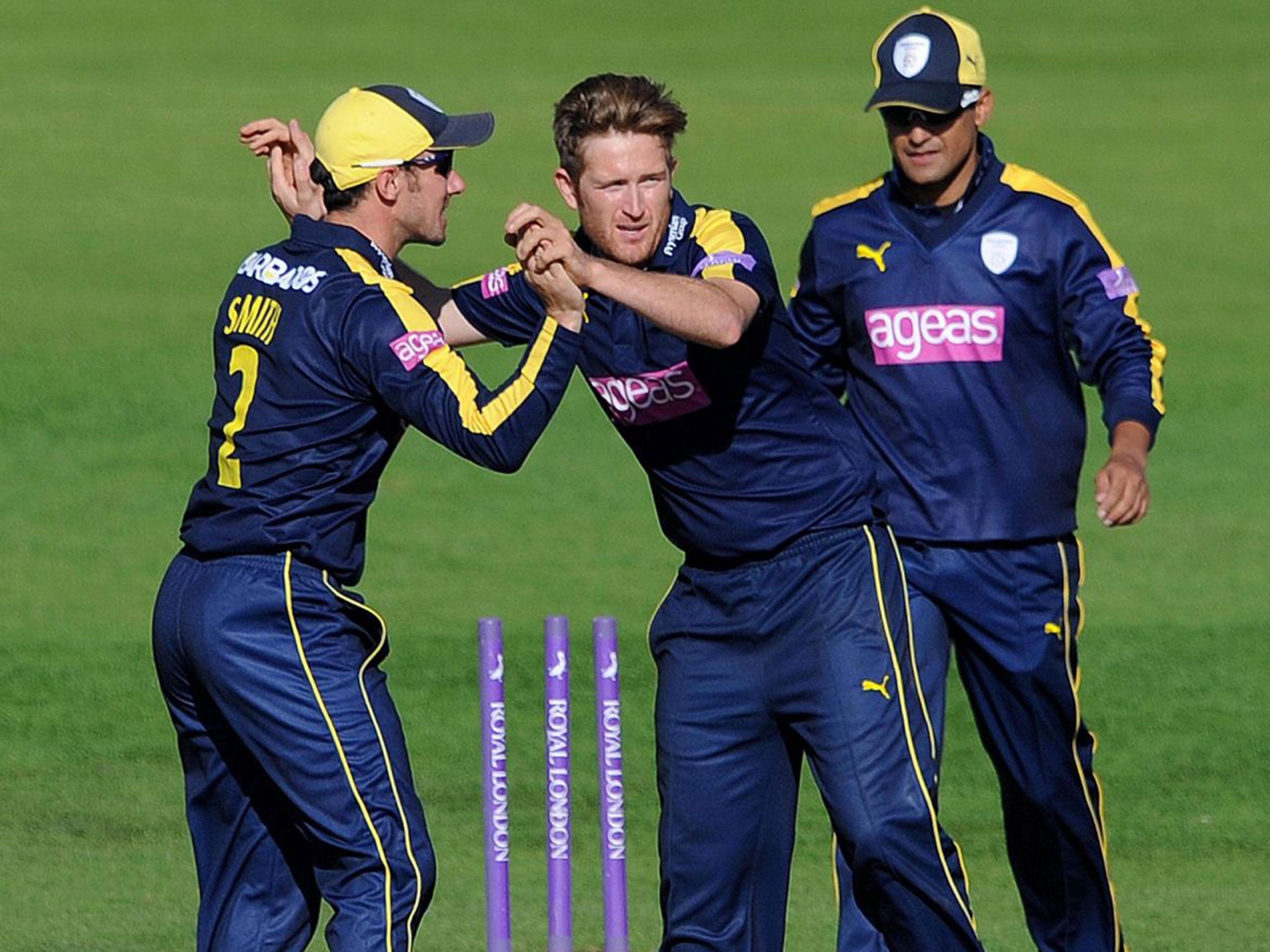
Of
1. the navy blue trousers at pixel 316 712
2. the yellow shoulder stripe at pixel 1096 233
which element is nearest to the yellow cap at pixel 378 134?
the navy blue trousers at pixel 316 712

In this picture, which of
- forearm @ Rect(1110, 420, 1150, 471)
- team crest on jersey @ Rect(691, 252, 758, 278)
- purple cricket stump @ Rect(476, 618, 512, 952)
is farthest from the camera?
purple cricket stump @ Rect(476, 618, 512, 952)

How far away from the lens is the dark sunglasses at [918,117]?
598 cm

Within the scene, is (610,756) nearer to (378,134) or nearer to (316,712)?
(316,712)

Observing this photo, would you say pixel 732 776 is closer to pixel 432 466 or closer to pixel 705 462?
pixel 705 462

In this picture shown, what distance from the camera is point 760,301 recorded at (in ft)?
17.1

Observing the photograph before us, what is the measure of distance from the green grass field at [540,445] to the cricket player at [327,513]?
5.03 feet

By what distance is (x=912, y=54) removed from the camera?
238 inches

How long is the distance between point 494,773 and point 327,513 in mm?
913

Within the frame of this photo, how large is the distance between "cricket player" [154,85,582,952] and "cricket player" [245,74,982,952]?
0.32 metres

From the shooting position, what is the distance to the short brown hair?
205 inches

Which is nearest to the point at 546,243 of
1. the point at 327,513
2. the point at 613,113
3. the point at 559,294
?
the point at 559,294

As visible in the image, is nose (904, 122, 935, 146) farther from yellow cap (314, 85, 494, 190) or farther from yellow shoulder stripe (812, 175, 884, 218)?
yellow cap (314, 85, 494, 190)

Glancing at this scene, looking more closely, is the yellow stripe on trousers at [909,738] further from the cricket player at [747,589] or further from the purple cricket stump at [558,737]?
the purple cricket stump at [558,737]

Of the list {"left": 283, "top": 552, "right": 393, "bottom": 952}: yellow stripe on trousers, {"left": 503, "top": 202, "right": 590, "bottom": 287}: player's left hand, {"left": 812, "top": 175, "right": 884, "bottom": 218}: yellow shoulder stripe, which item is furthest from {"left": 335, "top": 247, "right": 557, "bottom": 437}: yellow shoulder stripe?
{"left": 812, "top": 175, "right": 884, "bottom": 218}: yellow shoulder stripe
